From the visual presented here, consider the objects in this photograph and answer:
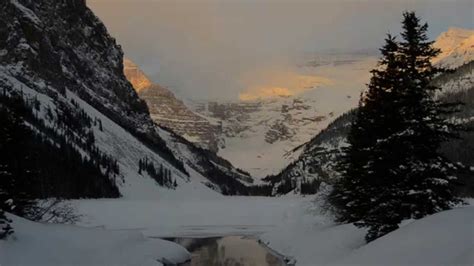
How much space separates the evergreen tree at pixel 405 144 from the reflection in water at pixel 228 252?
34.3 feet

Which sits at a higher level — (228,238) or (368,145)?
(368,145)

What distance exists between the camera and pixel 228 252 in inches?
1676

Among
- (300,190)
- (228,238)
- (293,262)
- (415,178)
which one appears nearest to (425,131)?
(415,178)

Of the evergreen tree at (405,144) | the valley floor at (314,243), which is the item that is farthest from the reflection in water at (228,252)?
the evergreen tree at (405,144)

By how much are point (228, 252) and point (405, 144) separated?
2089 centimetres

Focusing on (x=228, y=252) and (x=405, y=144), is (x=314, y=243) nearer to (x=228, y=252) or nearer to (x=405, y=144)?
(x=228, y=252)

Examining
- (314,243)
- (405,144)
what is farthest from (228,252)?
(405,144)

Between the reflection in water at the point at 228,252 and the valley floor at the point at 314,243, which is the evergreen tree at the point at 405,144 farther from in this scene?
the reflection in water at the point at 228,252

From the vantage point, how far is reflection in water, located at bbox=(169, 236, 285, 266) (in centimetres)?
3641

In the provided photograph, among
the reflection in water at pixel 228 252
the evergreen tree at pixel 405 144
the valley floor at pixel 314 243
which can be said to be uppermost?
the evergreen tree at pixel 405 144

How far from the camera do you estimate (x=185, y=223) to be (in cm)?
6950

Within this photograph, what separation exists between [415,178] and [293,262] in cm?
1089

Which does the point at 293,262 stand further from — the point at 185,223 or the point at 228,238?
the point at 185,223

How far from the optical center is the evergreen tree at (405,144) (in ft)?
79.8
